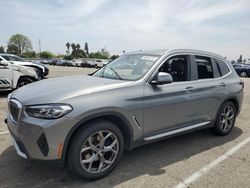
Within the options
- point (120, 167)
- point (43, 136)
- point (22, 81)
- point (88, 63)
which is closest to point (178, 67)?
point (120, 167)

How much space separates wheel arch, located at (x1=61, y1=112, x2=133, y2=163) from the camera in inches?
117

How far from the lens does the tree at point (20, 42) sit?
4542 inches

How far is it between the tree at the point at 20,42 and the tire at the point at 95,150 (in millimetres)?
121483

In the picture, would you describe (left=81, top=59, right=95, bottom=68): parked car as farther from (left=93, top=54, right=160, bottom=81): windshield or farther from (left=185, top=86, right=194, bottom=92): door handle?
(left=185, top=86, right=194, bottom=92): door handle

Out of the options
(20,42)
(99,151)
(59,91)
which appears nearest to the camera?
(59,91)

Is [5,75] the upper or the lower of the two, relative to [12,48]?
lower

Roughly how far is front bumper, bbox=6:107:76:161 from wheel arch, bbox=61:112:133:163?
2.1 inches

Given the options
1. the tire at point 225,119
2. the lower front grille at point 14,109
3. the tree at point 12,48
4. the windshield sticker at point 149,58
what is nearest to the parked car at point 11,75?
the lower front grille at point 14,109

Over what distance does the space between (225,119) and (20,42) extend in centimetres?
12438

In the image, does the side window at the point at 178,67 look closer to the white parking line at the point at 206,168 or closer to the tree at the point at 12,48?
the white parking line at the point at 206,168

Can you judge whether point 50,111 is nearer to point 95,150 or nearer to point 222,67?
point 95,150

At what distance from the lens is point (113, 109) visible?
3.22 meters

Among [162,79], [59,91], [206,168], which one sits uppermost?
[162,79]

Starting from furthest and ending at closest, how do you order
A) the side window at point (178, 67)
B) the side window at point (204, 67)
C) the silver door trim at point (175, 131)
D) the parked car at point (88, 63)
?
1. the parked car at point (88, 63)
2. the side window at point (204, 67)
3. the side window at point (178, 67)
4. the silver door trim at point (175, 131)
